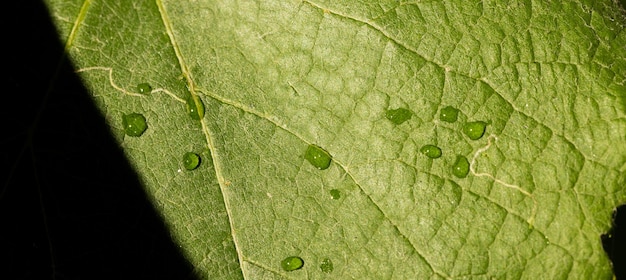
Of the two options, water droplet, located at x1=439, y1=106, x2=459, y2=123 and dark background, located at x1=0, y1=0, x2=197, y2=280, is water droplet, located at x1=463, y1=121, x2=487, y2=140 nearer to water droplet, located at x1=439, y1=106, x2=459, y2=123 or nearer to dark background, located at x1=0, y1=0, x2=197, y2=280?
water droplet, located at x1=439, y1=106, x2=459, y2=123

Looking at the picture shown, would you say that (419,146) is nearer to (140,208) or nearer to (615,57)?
(615,57)

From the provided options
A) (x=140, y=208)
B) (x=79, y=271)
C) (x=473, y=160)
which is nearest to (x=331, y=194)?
(x=473, y=160)

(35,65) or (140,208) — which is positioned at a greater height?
(35,65)

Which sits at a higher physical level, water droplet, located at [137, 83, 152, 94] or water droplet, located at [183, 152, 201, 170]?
water droplet, located at [137, 83, 152, 94]

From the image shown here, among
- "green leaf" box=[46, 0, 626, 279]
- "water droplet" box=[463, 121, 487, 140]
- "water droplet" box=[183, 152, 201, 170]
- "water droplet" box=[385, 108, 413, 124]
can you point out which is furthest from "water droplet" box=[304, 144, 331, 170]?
"water droplet" box=[463, 121, 487, 140]

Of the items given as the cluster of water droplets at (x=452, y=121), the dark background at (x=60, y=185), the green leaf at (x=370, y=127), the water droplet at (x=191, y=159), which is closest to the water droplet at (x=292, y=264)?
the green leaf at (x=370, y=127)

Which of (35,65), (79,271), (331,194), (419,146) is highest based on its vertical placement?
(35,65)
